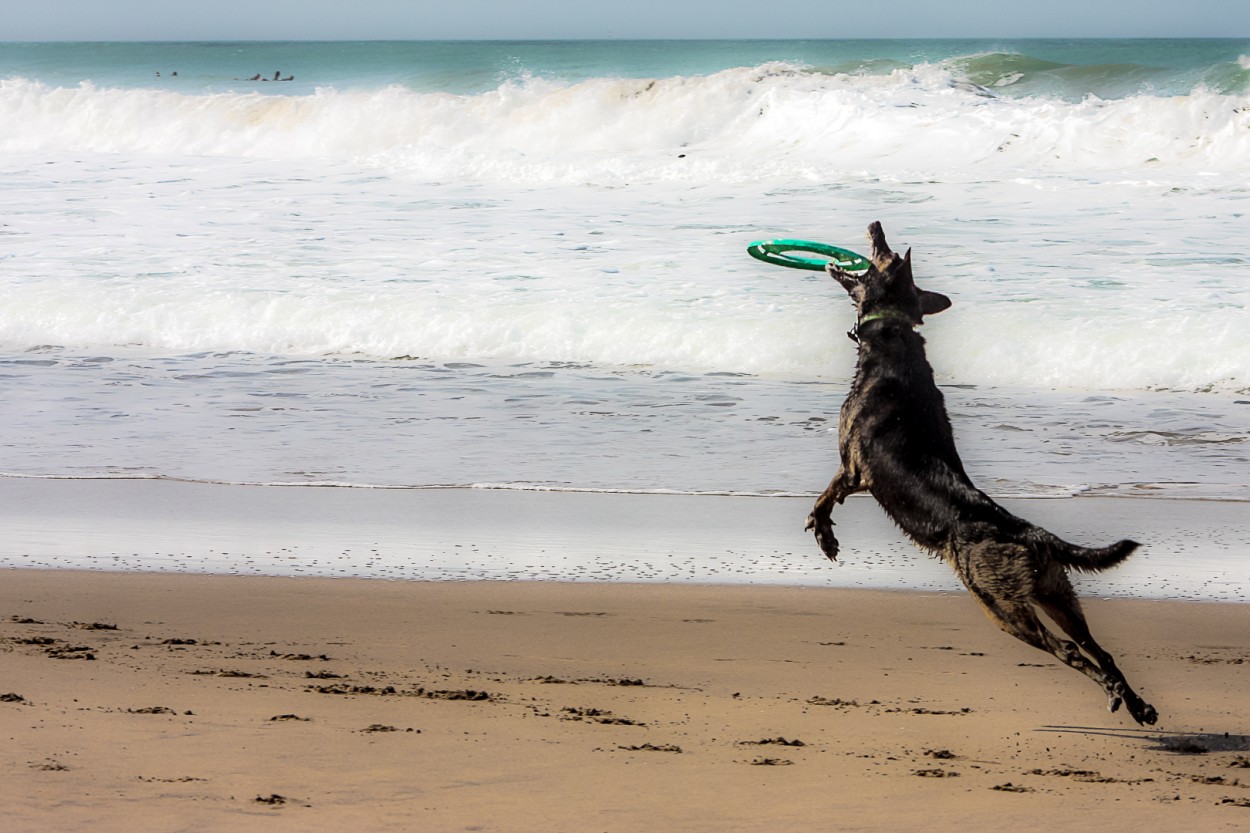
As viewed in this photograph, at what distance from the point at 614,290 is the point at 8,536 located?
8.49m

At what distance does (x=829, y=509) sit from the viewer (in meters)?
4.57

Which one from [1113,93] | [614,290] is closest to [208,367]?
[614,290]

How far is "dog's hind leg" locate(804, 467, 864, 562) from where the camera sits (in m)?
4.50

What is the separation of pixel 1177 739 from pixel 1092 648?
1.74 ft

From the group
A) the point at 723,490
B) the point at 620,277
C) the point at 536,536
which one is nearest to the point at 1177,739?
the point at 536,536

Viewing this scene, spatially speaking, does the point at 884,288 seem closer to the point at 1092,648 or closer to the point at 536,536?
the point at 1092,648

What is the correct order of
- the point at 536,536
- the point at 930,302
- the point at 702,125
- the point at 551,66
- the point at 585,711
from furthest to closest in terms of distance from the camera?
the point at 551,66, the point at 702,125, the point at 536,536, the point at 930,302, the point at 585,711

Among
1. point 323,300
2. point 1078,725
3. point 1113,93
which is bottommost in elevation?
point 1078,725

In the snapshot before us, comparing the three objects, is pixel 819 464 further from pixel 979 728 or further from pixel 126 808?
pixel 126 808

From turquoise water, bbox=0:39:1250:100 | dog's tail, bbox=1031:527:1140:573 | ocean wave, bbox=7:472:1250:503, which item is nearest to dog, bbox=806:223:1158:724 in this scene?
dog's tail, bbox=1031:527:1140:573

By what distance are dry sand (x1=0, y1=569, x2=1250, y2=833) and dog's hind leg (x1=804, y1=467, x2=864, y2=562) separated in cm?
52

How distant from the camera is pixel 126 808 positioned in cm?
343

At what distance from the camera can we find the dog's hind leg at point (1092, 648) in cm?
400

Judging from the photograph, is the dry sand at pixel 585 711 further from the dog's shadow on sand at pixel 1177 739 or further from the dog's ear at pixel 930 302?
the dog's ear at pixel 930 302
